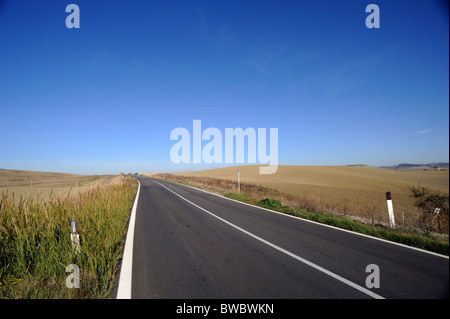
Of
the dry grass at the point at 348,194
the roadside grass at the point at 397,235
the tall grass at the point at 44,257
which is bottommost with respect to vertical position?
the dry grass at the point at 348,194

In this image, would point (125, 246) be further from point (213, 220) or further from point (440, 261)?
point (440, 261)

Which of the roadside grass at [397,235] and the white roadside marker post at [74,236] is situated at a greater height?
the white roadside marker post at [74,236]

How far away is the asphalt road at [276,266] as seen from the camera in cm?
311

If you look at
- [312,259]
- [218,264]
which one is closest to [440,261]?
[312,259]

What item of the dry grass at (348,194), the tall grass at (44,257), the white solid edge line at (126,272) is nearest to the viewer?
the white solid edge line at (126,272)

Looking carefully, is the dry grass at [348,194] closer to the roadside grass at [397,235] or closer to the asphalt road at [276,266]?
the roadside grass at [397,235]

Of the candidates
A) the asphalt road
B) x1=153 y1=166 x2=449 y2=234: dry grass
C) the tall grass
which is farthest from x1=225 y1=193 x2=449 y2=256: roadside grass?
the tall grass

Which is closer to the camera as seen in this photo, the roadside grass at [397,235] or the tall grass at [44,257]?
the tall grass at [44,257]

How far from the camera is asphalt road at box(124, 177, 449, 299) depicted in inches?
122

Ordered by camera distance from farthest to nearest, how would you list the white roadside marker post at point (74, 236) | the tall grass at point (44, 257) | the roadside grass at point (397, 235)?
the roadside grass at point (397, 235), the white roadside marker post at point (74, 236), the tall grass at point (44, 257)

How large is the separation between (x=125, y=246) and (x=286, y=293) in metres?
4.02

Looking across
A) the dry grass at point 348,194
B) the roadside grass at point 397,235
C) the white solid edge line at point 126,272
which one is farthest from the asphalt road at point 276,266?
the dry grass at point 348,194

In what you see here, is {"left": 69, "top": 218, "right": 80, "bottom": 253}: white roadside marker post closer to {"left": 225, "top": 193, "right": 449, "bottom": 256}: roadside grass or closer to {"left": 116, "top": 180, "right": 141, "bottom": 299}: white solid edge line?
{"left": 116, "top": 180, "right": 141, "bottom": 299}: white solid edge line

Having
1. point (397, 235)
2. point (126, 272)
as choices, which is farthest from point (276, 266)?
point (397, 235)
